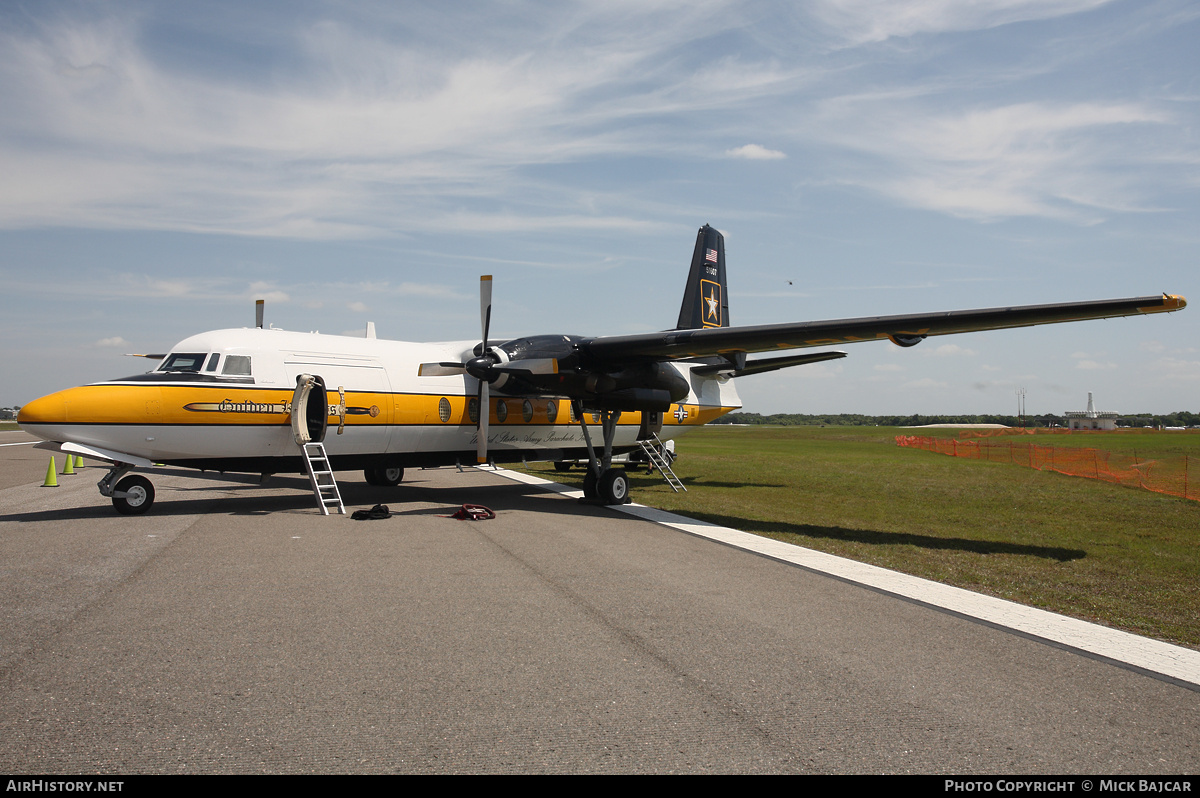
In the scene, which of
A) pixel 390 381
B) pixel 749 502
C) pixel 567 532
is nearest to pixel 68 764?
pixel 567 532

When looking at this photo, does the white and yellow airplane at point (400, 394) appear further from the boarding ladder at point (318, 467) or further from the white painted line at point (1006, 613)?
the white painted line at point (1006, 613)

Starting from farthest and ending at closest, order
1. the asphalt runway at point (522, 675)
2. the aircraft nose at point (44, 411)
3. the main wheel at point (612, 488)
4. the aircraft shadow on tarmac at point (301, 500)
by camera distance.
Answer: the main wheel at point (612, 488)
the aircraft shadow on tarmac at point (301, 500)
the aircraft nose at point (44, 411)
the asphalt runway at point (522, 675)

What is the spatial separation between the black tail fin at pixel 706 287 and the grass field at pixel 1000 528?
5079 millimetres

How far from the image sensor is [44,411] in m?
12.3

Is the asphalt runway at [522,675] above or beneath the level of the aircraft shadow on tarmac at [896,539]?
above

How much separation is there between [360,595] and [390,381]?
345 inches

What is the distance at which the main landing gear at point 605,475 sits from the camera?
57.2ft

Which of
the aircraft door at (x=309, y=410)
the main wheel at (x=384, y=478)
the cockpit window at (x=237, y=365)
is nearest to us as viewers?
the cockpit window at (x=237, y=365)

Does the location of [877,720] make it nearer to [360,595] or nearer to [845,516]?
[360,595]

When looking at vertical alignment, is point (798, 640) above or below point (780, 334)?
below

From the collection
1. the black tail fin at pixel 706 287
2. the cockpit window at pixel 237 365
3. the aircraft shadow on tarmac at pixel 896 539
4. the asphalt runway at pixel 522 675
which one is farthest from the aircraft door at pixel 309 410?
the black tail fin at pixel 706 287

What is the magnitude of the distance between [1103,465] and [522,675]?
3197cm

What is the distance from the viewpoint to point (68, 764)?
3.82 m

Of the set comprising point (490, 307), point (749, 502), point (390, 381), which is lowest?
point (749, 502)
